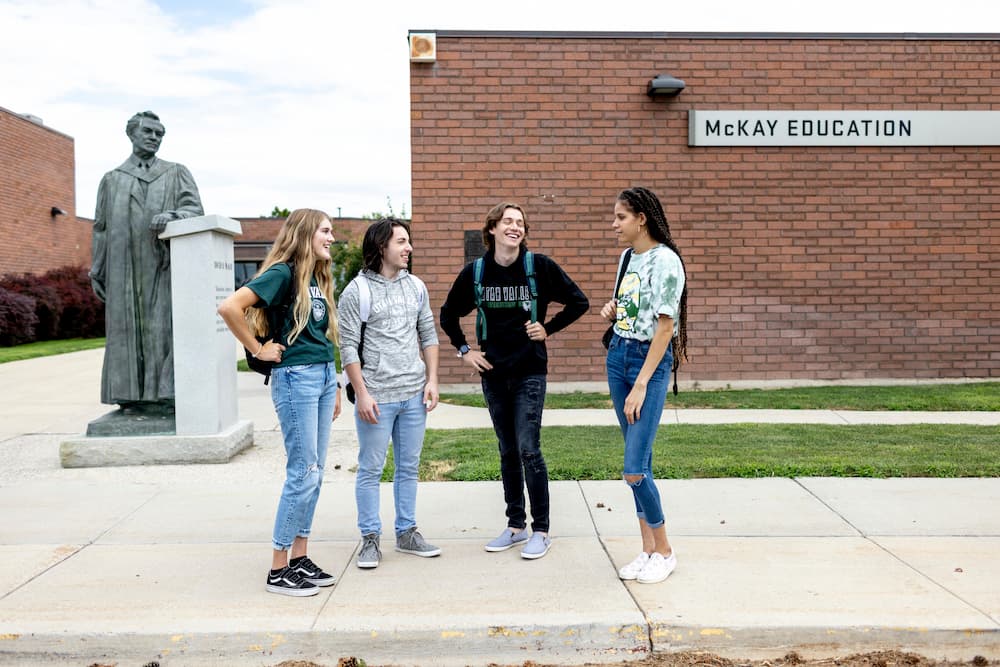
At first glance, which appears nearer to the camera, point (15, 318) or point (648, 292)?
point (648, 292)

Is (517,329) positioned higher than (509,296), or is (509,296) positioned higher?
(509,296)

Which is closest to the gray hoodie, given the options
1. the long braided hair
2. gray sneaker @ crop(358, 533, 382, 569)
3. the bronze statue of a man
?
gray sneaker @ crop(358, 533, 382, 569)

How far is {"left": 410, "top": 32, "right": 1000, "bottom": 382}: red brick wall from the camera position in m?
11.7

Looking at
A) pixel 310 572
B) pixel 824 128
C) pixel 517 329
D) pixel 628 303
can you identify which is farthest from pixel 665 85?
pixel 310 572

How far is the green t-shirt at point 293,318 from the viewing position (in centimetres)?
425

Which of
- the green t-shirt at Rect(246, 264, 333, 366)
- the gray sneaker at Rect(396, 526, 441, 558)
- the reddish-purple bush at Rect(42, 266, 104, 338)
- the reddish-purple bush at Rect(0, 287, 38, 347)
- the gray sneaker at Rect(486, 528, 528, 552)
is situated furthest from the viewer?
the reddish-purple bush at Rect(42, 266, 104, 338)

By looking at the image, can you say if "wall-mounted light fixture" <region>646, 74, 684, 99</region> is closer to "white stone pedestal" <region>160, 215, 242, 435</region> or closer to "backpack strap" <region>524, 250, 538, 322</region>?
"white stone pedestal" <region>160, 215, 242, 435</region>

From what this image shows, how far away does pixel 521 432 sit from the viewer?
192 inches

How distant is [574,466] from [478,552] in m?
2.11

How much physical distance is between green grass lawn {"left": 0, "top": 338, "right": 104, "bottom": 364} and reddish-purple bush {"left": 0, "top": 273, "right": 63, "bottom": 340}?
412mm

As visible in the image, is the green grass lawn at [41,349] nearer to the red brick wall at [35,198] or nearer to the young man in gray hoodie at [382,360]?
the red brick wall at [35,198]

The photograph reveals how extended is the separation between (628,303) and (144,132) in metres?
5.18

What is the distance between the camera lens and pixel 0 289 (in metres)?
25.1

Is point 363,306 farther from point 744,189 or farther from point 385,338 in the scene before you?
point 744,189
